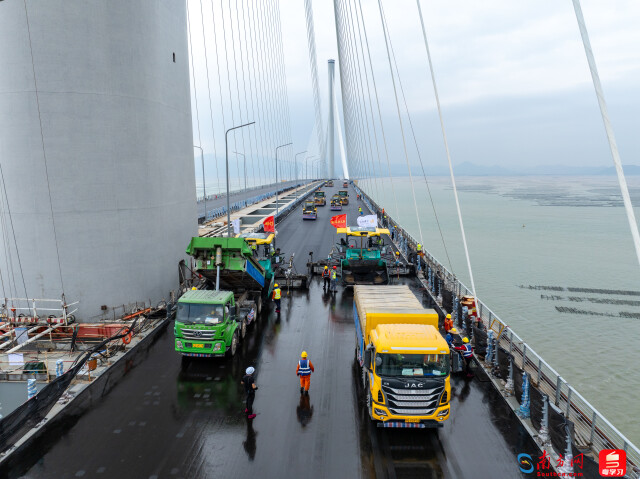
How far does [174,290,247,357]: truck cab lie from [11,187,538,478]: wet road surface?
2.37 feet

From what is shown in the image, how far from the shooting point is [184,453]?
994 cm

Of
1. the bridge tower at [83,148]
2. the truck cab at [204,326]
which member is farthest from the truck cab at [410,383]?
the bridge tower at [83,148]

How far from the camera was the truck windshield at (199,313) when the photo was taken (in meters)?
14.3

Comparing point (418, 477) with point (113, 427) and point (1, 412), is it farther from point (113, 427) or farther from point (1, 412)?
point (1, 412)

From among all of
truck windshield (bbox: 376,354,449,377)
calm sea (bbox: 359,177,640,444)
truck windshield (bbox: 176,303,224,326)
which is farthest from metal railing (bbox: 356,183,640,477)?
truck windshield (bbox: 176,303,224,326)

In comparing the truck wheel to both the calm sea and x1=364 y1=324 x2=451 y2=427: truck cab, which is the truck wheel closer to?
x1=364 y1=324 x2=451 y2=427: truck cab

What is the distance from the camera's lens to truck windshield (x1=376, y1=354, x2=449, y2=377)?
401 inches

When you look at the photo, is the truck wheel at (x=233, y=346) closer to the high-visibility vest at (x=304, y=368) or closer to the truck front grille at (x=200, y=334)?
the truck front grille at (x=200, y=334)

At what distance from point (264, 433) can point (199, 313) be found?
5.15m

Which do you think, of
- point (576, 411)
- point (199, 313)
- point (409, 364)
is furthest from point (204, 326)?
point (576, 411)

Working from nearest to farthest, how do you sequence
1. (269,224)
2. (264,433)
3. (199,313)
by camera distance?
(264,433) < (199,313) < (269,224)

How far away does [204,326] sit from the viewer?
1415cm

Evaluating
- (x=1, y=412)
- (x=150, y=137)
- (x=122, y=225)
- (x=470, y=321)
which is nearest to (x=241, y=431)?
(x=1, y=412)

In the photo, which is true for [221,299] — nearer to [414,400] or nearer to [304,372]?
[304,372]
